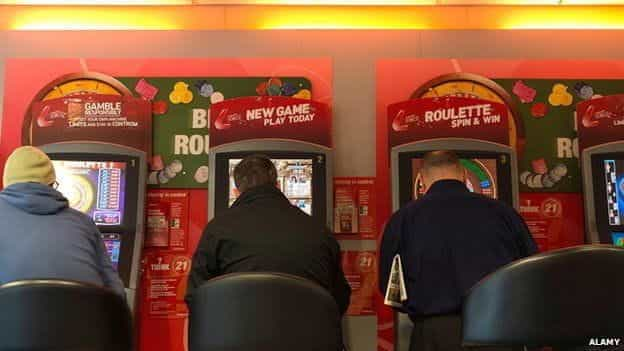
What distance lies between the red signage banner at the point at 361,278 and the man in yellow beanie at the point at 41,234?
5.24 ft

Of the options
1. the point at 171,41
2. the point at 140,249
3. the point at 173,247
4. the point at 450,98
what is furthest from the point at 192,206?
the point at 450,98

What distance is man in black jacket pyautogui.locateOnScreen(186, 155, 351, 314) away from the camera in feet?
8.16

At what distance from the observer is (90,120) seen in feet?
12.4

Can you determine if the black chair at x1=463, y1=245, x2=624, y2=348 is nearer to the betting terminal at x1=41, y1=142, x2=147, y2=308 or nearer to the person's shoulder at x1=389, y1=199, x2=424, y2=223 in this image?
the person's shoulder at x1=389, y1=199, x2=424, y2=223

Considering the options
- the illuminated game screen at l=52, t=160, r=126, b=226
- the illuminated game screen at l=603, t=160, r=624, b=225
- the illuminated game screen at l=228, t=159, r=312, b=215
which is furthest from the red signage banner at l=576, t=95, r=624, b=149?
the illuminated game screen at l=52, t=160, r=126, b=226

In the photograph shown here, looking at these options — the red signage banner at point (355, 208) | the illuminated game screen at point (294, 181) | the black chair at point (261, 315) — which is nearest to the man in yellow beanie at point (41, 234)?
the black chair at point (261, 315)

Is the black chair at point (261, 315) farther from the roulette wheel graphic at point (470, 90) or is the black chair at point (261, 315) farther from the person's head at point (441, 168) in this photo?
the roulette wheel graphic at point (470, 90)

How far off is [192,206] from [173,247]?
263 millimetres

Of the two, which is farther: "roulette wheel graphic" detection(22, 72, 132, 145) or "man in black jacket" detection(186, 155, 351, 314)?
"roulette wheel graphic" detection(22, 72, 132, 145)

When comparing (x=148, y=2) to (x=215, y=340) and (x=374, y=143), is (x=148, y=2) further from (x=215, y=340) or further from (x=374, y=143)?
(x=215, y=340)

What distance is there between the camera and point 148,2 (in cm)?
427

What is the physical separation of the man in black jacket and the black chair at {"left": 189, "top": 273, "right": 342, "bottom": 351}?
45 centimetres

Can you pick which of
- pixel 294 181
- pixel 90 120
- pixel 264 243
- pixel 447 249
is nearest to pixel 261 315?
pixel 264 243

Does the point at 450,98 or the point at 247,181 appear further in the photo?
the point at 450,98
